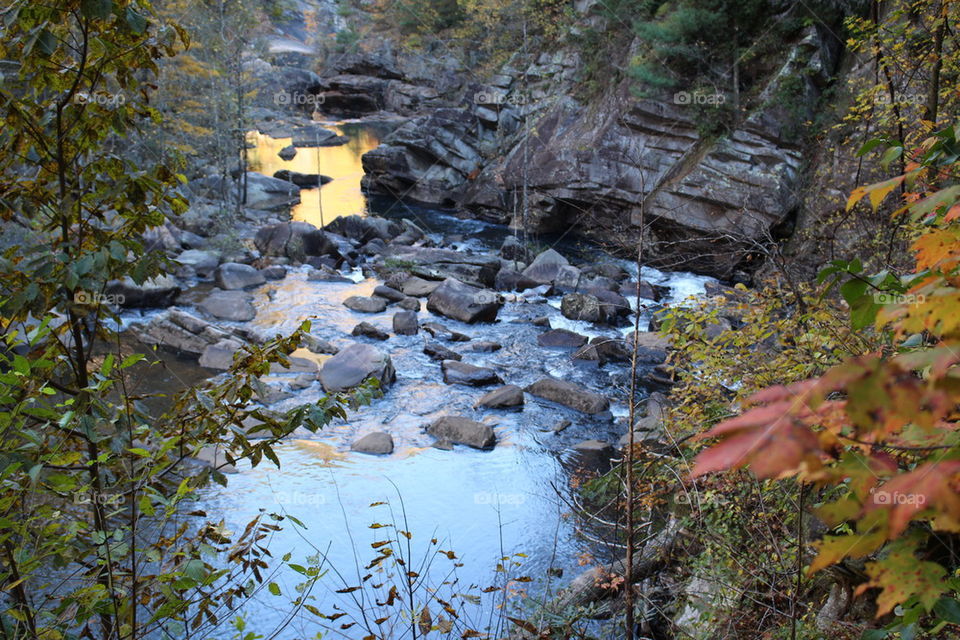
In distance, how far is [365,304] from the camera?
12992 mm

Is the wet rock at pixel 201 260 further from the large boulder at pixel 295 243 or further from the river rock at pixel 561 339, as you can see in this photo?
the river rock at pixel 561 339

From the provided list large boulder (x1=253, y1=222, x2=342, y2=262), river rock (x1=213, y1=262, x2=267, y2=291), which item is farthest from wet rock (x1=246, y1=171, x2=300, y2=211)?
river rock (x1=213, y1=262, x2=267, y2=291)

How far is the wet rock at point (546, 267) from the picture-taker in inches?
596

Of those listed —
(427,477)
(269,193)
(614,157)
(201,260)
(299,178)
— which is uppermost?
(614,157)

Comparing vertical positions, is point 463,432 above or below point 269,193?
below

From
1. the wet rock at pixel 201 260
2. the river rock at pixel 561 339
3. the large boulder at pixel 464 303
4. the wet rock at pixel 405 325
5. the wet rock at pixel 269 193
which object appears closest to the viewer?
the river rock at pixel 561 339

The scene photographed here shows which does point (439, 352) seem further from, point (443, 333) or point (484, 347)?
point (443, 333)

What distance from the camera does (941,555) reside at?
7.87 ft

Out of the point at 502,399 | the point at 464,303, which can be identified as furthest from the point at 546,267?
the point at 502,399

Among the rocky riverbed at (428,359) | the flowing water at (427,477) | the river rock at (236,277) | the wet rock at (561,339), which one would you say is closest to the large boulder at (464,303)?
the rocky riverbed at (428,359)

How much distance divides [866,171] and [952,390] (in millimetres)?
12460

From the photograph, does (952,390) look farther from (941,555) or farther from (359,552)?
(359,552)

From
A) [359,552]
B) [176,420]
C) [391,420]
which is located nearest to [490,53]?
[391,420]

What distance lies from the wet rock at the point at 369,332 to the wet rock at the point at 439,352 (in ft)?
2.80
